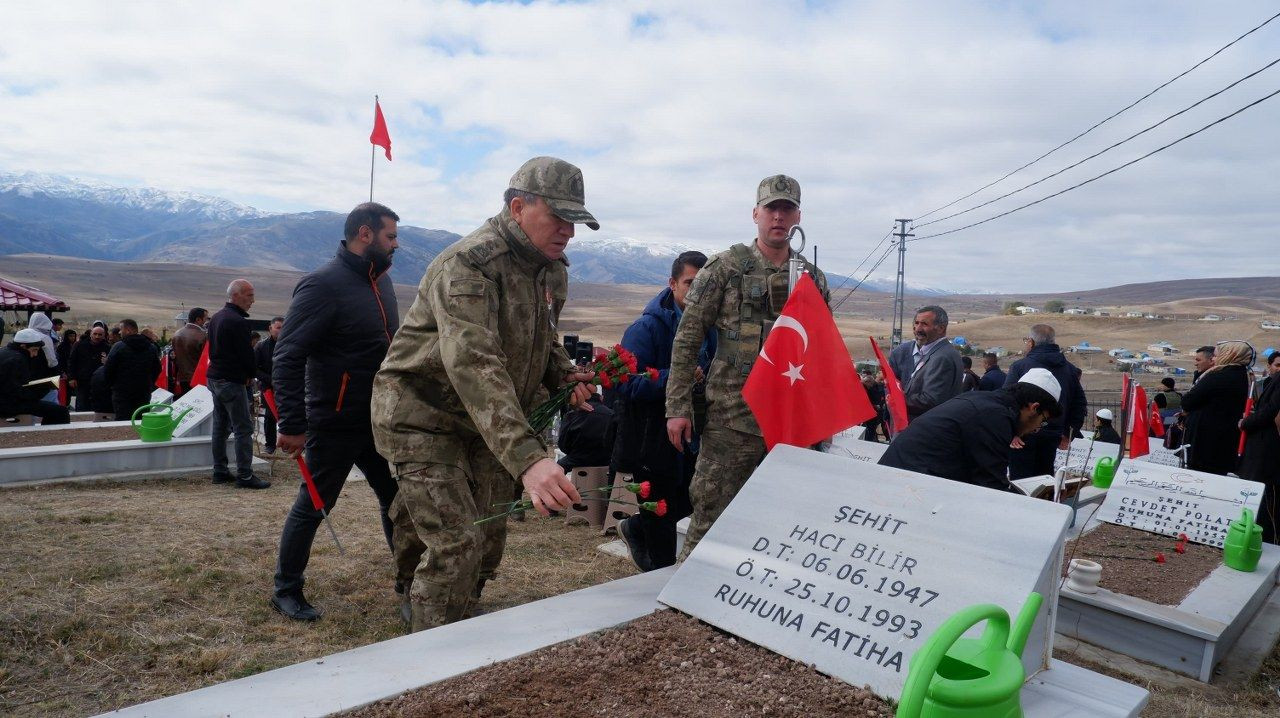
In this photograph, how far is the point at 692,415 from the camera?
380 centimetres

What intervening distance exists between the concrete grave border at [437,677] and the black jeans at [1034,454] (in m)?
5.91

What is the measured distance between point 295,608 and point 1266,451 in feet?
23.0

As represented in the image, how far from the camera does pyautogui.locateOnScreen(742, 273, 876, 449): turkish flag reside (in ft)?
11.2

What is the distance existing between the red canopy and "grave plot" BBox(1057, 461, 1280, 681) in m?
19.2

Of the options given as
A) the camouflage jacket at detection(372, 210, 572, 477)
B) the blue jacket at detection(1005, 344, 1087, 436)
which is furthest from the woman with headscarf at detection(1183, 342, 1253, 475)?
the camouflage jacket at detection(372, 210, 572, 477)

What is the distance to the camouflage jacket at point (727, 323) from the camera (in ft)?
12.4

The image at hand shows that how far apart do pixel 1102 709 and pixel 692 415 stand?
224cm

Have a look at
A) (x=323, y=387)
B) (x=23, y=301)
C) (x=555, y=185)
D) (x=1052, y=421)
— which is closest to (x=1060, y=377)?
(x=1052, y=421)

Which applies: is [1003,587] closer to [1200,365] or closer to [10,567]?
[10,567]

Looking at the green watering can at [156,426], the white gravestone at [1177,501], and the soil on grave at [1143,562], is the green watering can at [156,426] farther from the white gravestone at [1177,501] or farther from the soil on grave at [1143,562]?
the white gravestone at [1177,501]

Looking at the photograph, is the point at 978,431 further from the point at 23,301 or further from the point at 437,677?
the point at 23,301

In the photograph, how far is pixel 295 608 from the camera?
3.76 m

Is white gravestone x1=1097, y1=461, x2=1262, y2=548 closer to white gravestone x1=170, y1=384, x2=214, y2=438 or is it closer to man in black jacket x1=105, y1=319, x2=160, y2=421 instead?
white gravestone x1=170, y1=384, x2=214, y2=438

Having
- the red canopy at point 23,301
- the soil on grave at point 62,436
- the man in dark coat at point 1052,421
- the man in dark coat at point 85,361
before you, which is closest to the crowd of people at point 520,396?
the man in dark coat at point 1052,421
